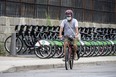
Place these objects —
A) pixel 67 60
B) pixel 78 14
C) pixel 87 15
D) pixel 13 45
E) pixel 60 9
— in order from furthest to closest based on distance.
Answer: pixel 87 15
pixel 78 14
pixel 60 9
pixel 13 45
pixel 67 60

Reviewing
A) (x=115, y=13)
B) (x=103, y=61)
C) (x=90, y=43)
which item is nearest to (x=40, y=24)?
(x=90, y=43)

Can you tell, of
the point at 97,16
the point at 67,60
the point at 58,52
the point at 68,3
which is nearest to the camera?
the point at 67,60

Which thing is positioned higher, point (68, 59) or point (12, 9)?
point (12, 9)

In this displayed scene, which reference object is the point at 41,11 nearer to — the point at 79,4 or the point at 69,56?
the point at 79,4

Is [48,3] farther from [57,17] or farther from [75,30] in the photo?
[75,30]

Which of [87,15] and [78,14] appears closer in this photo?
[78,14]

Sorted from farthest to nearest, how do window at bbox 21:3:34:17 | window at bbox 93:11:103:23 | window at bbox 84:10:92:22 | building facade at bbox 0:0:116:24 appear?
1. window at bbox 93:11:103:23
2. window at bbox 84:10:92:22
3. window at bbox 21:3:34:17
4. building facade at bbox 0:0:116:24

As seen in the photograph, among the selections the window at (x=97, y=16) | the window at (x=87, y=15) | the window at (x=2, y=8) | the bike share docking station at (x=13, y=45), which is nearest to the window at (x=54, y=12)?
the window at (x=87, y=15)

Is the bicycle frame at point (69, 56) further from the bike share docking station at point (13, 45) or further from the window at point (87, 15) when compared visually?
the window at point (87, 15)

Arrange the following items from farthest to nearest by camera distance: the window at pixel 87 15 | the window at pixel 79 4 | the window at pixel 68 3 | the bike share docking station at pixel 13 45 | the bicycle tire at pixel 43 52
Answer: the window at pixel 87 15, the window at pixel 79 4, the window at pixel 68 3, the bike share docking station at pixel 13 45, the bicycle tire at pixel 43 52

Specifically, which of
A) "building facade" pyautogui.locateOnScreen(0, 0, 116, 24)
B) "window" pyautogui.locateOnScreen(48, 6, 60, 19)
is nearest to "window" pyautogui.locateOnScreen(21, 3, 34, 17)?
"building facade" pyautogui.locateOnScreen(0, 0, 116, 24)

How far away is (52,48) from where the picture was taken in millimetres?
19844

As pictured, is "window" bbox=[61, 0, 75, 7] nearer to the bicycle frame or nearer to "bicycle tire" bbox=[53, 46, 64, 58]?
"bicycle tire" bbox=[53, 46, 64, 58]

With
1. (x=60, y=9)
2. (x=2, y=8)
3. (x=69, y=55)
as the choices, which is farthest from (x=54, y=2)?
(x=69, y=55)
